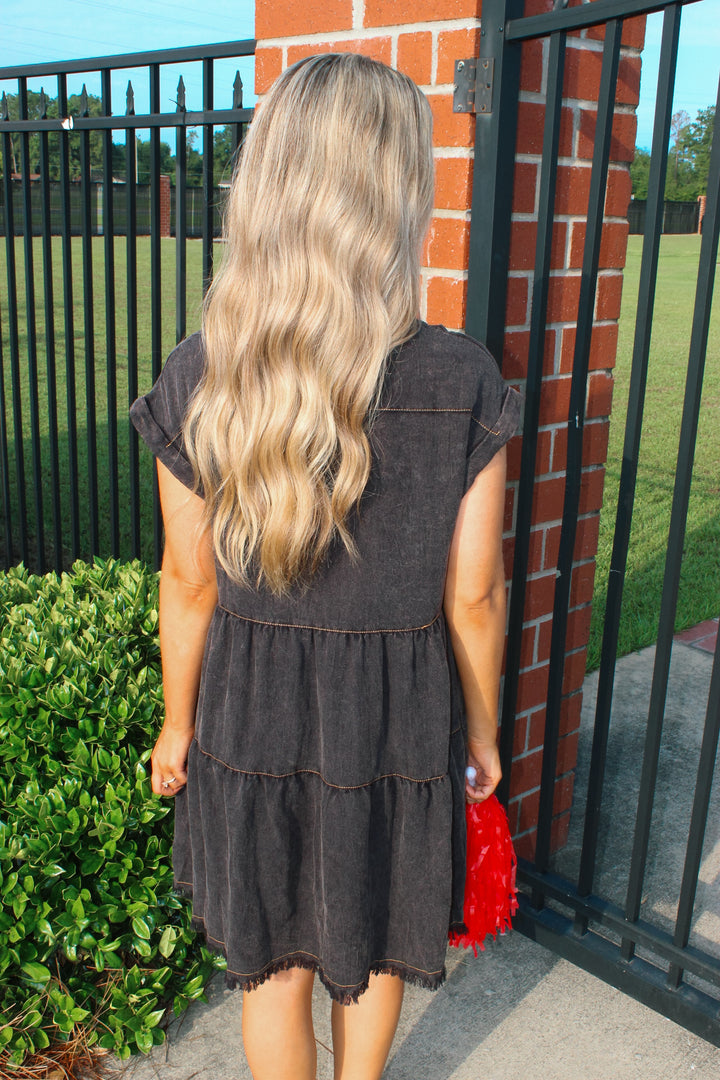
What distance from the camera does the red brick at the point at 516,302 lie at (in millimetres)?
2184

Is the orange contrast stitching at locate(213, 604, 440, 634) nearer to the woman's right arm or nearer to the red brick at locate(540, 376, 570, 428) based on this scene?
the woman's right arm

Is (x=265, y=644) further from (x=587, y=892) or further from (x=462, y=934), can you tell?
(x=587, y=892)

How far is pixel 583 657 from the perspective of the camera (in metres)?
2.69

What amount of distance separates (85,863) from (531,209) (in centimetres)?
179

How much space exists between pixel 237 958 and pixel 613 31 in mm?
1917

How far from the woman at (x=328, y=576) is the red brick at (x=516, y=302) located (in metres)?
0.69

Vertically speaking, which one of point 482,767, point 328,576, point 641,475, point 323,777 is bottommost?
point 641,475

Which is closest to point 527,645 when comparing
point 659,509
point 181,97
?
point 181,97

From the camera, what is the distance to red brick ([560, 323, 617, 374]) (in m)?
2.32

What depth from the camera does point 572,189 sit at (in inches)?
87.5

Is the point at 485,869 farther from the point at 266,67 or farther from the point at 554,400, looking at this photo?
the point at 266,67

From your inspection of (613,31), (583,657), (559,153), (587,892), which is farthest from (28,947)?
(613,31)

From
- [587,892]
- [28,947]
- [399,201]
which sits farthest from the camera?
[587,892]

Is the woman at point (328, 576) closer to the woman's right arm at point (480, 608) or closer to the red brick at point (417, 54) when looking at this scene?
the woman's right arm at point (480, 608)
